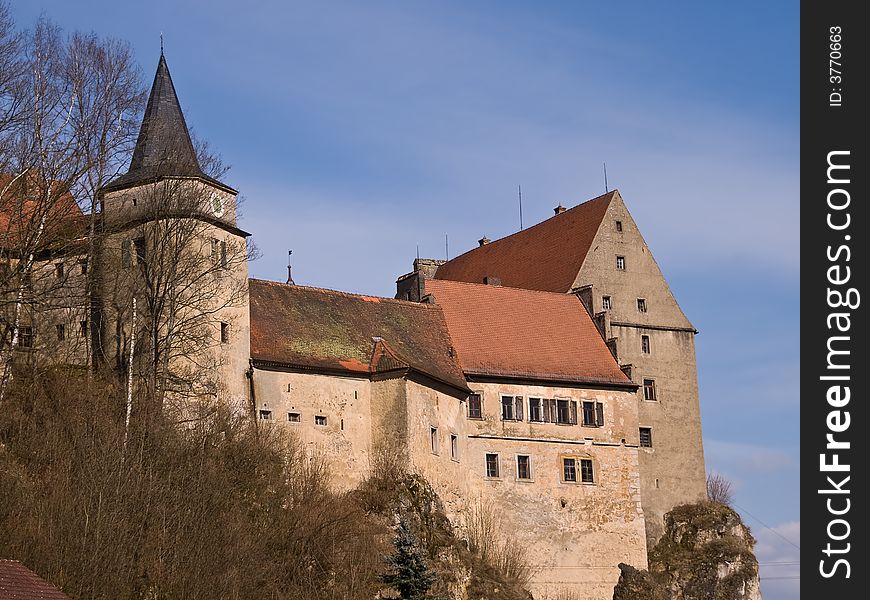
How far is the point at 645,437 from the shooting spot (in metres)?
52.9

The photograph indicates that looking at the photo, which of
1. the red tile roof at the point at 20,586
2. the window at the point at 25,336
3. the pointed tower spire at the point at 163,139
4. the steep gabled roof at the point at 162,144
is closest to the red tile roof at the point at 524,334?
the steep gabled roof at the point at 162,144

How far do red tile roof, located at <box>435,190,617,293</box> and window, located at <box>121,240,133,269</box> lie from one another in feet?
65.6

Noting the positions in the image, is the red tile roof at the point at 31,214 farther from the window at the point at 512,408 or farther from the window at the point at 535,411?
the window at the point at 535,411

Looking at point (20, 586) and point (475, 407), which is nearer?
point (20, 586)

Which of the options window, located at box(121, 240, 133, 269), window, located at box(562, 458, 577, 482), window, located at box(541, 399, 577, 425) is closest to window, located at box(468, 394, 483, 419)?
window, located at box(541, 399, 577, 425)

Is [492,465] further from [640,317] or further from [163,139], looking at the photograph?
[163,139]

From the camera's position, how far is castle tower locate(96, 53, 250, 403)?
41.2 meters

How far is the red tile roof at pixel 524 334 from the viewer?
5027cm

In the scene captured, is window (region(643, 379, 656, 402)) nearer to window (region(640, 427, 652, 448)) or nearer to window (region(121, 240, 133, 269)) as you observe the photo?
window (region(640, 427, 652, 448))

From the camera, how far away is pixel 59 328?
139 feet

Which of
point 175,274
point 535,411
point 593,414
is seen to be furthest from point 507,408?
point 175,274

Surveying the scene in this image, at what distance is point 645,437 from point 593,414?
333 cm

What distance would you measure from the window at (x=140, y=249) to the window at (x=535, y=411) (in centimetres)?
1515

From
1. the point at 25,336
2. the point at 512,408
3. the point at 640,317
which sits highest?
the point at 640,317
